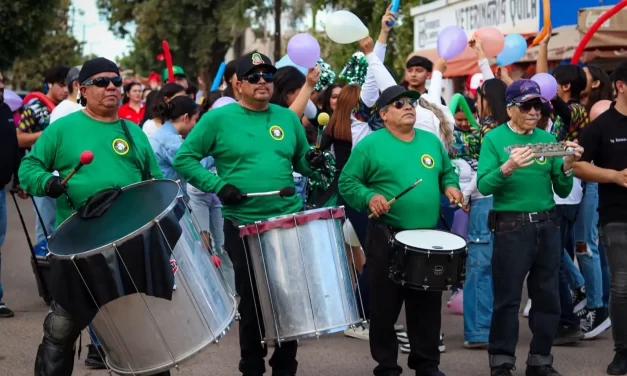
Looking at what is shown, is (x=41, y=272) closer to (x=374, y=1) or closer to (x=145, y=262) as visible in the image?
(x=145, y=262)

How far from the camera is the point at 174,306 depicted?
5523 millimetres

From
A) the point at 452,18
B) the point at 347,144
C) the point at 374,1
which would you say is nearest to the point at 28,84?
the point at 374,1

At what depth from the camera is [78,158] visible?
238 inches

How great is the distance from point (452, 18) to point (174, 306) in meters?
22.5

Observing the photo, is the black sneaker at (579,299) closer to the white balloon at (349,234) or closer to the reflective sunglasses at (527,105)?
the white balloon at (349,234)

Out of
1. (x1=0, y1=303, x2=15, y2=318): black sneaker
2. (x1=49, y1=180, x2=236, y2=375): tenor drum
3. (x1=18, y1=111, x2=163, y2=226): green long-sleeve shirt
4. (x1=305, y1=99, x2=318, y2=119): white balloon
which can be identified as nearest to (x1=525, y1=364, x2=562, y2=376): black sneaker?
(x1=49, y1=180, x2=236, y2=375): tenor drum

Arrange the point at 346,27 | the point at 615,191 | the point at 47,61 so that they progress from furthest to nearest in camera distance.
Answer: the point at 47,61 < the point at 346,27 < the point at 615,191

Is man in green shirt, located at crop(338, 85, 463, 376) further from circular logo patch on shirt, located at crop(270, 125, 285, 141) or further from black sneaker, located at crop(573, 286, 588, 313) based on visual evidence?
black sneaker, located at crop(573, 286, 588, 313)

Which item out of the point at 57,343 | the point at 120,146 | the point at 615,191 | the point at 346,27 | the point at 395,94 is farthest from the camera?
the point at 346,27

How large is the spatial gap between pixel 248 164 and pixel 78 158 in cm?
105

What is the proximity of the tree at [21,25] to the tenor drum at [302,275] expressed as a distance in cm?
2199

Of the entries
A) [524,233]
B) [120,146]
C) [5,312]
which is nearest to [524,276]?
[524,233]

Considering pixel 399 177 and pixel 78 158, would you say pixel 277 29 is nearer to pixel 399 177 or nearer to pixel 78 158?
pixel 399 177

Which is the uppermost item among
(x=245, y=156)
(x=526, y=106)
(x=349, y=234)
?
(x=526, y=106)
